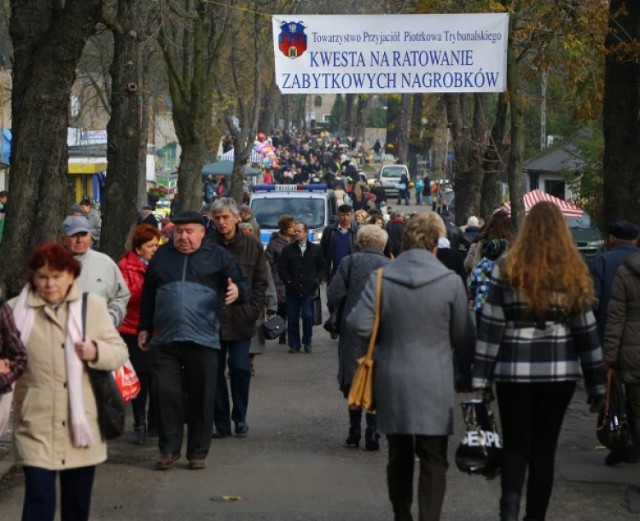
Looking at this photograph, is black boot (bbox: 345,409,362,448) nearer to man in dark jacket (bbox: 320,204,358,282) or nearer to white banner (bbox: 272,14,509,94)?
white banner (bbox: 272,14,509,94)

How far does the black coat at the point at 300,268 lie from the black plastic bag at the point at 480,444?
413 inches

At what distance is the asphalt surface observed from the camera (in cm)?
845

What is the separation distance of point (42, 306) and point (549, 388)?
244cm

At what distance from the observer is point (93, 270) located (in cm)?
955

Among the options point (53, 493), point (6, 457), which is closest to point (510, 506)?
point (53, 493)

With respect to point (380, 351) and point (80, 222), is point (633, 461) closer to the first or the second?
point (380, 351)

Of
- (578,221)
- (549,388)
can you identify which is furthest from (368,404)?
(578,221)

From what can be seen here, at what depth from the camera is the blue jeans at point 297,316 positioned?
700 inches

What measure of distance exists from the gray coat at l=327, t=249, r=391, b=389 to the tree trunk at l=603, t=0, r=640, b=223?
4.23 meters

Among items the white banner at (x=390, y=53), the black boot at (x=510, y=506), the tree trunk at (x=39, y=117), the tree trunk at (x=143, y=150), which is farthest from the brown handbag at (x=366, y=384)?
the tree trunk at (x=143, y=150)

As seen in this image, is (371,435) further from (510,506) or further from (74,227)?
(510,506)

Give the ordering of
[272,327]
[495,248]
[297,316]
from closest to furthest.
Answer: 1. [495,248]
2. [272,327]
3. [297,316]

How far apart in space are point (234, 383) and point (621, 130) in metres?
4.86

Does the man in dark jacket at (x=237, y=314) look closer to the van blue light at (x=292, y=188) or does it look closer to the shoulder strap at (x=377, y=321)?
the shoulder strap at (x=377, y=321)
